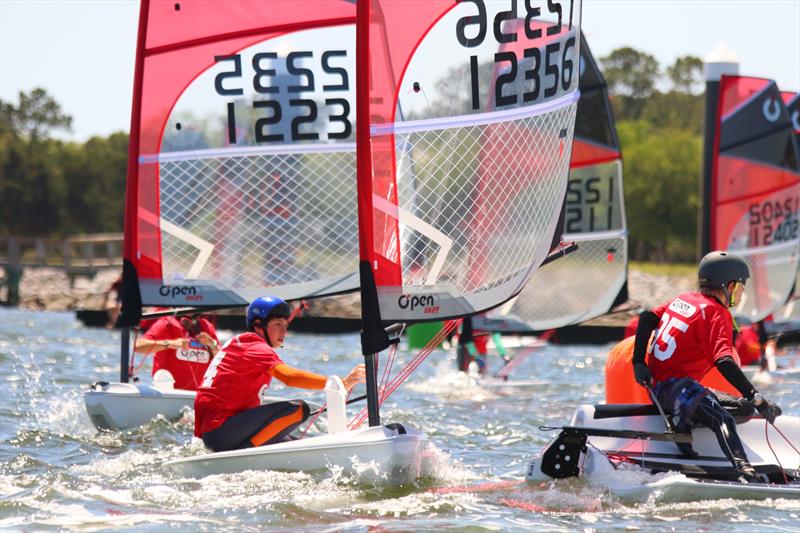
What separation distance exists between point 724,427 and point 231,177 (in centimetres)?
428

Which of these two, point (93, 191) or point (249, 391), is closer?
point (249, 391)

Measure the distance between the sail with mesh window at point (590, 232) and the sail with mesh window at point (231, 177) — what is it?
5627mm

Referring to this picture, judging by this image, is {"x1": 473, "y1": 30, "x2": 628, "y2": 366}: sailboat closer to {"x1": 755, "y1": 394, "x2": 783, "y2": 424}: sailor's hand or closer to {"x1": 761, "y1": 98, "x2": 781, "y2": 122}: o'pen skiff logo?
{"x1": 761, "y1": 98, "x2": 781, "y2": 122}: o'pen skiff logo

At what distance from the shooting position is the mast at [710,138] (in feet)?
53.4

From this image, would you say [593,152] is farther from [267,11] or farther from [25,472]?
[25,472]

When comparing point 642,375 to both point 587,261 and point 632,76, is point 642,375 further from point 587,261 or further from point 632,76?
point 632,76

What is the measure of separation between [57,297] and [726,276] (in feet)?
96.9

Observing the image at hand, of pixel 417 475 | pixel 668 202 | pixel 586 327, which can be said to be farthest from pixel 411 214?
pixel 668 202

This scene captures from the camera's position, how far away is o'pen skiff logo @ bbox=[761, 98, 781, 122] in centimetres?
1656

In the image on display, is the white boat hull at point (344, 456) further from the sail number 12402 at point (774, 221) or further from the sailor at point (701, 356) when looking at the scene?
A: the sail number 12402 at point (774, 221)

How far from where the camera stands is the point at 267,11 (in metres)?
9.20

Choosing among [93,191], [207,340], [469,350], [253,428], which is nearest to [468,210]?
[253,428]

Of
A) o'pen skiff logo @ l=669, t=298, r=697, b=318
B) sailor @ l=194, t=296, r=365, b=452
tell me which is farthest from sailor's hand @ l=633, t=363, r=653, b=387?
sailor @ l=194, t=296, r=365, b=452

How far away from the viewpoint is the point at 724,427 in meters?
6.62
